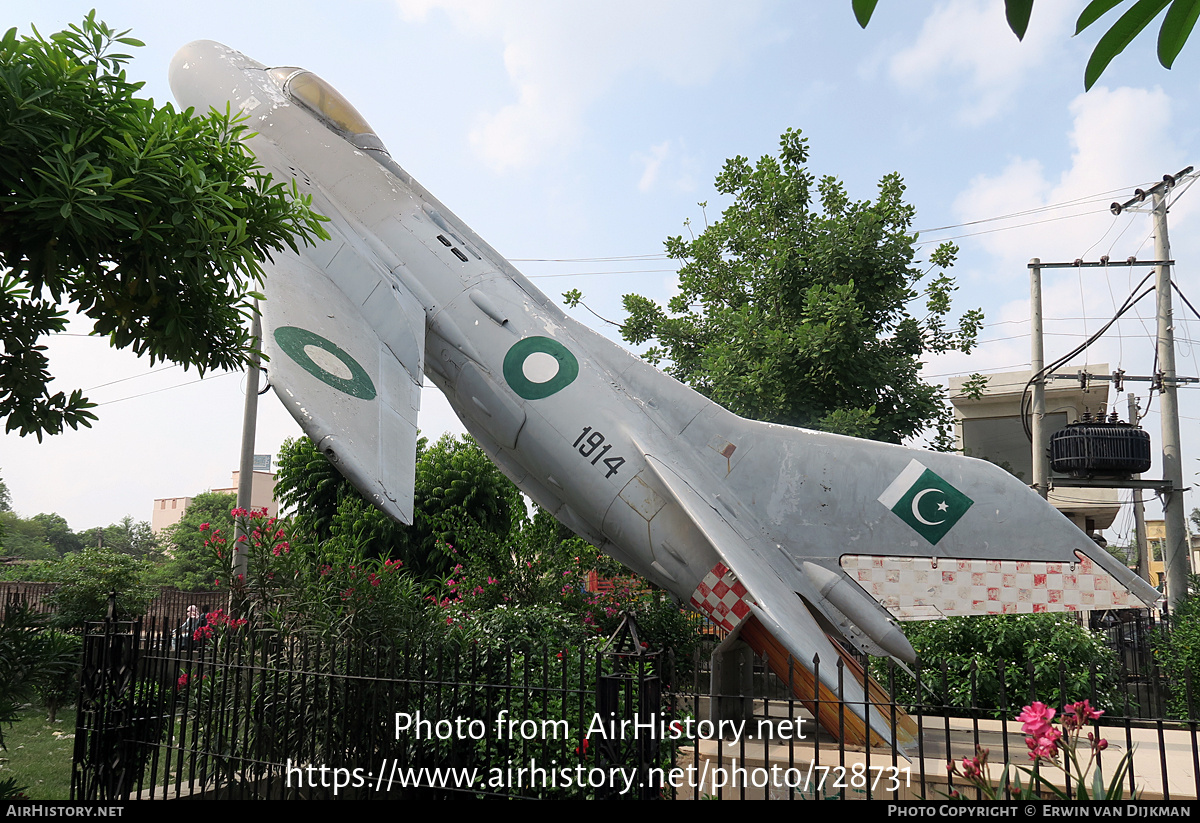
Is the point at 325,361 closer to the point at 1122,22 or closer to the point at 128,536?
the point at 1122,22

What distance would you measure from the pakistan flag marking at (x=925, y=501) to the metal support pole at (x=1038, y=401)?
7100 millimetres

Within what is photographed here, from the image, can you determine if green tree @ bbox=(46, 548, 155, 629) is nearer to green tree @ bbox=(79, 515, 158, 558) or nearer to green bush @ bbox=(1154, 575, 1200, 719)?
green bush @ bbox=(1154, 575, 1200, 719)

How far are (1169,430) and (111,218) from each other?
15.8m

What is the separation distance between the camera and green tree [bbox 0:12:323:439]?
9.23 feet

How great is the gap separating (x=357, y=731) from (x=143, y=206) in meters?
4.26

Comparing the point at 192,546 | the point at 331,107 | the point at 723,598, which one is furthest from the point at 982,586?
the point at 192,546

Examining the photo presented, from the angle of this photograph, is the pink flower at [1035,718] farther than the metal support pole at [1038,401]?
No

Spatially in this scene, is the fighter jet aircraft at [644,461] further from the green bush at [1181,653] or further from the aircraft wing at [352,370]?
the green bush at [1181,653]

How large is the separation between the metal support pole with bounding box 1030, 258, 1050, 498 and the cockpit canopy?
12335 millimetres

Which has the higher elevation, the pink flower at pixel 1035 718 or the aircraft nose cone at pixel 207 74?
the aircraft nose cone at pixel 207 74

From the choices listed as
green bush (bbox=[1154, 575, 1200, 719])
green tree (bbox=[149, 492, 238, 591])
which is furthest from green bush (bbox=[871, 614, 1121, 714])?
green tree (bbox=[149, 492, 238, 591])

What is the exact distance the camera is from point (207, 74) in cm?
1075

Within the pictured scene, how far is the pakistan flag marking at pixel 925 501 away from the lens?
7969 mm

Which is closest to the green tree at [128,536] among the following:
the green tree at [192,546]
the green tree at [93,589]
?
the green tree at [192,546]
